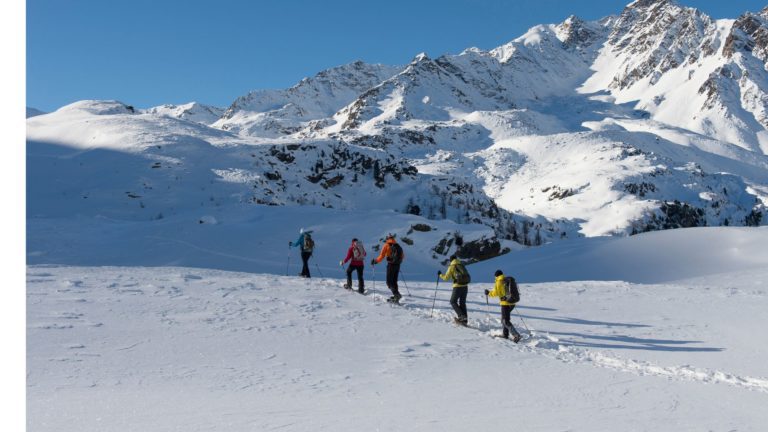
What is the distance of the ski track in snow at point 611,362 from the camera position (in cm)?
827

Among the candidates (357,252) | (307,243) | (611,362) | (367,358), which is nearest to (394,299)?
(357,252)

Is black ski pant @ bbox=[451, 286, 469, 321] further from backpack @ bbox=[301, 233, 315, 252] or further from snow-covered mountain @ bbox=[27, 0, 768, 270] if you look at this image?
snow-covered mountain @ bbox=[27, 0, 768, 270]

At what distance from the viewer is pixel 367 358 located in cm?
871

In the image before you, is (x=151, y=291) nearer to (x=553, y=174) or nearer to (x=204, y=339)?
(x=204, y=339)

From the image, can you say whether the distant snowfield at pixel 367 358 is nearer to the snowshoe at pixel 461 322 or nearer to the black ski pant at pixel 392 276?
the snowshoe at pixel 461 322

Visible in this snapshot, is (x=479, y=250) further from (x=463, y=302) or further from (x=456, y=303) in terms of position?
(x=456, y=303)

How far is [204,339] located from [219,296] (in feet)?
12.7

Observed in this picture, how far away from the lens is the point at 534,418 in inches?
242

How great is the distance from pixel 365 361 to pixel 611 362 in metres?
4.27

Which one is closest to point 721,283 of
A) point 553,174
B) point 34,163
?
point 34,163

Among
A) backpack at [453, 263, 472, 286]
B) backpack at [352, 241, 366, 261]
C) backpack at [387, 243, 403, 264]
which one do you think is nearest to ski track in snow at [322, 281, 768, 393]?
backpack at [453, 263, 472, 286]

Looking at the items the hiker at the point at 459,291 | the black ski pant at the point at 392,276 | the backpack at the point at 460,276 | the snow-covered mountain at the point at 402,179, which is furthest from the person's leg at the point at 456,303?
the snow-covered mountain at the point at 402,179

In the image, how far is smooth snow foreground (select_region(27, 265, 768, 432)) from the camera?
6.00 metres

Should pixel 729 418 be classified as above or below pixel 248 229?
below
